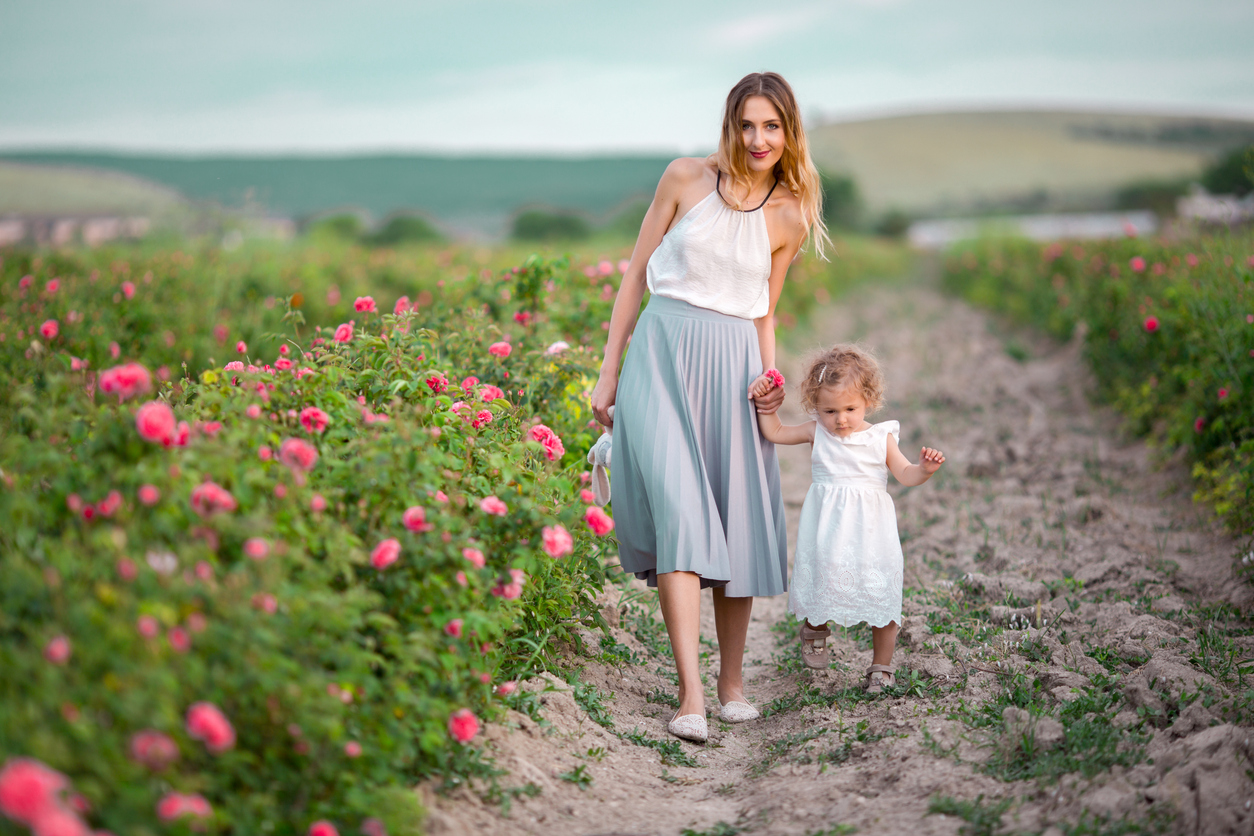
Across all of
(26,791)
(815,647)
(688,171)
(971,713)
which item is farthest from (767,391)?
(26,791)

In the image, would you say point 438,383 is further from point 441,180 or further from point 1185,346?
point 441,180

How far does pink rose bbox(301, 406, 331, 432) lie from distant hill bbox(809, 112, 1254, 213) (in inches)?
2215

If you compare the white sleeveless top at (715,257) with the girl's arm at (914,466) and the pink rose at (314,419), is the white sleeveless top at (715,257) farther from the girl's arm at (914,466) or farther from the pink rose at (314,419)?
the pink rose at (314,419)

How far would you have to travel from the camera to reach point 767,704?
10.5 ft

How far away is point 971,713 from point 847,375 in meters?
1.13

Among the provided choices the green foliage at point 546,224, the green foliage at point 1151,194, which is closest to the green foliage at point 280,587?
the green foliage at point 546,224

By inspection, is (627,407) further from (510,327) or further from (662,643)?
(510,327)

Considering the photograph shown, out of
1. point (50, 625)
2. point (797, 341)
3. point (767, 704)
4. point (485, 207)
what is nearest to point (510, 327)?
point (767, 704)

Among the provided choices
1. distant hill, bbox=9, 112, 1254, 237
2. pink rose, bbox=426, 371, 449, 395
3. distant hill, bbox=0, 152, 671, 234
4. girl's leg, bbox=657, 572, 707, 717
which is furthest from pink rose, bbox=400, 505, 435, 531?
distant hill, bbox=0, 152, 671, 234

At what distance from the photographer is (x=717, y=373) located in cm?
300

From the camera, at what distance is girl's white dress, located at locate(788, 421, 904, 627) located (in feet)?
9.82

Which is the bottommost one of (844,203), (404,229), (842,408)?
(842,408)

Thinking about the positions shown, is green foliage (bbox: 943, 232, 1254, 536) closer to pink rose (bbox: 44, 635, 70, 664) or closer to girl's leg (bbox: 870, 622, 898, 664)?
girl's leg (bbox: 870, 622, 898, 664)

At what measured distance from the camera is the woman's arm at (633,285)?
306cm
